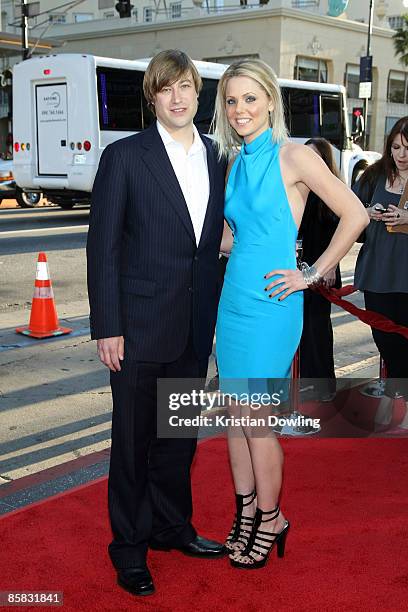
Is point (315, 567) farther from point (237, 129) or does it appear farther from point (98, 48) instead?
point (98, 48)

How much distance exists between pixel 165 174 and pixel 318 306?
2.63 meters

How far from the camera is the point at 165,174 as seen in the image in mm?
2842

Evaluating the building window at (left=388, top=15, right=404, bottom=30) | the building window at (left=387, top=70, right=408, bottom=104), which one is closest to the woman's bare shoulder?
the building window at (left=387, top=70, right=408, bottom=104)

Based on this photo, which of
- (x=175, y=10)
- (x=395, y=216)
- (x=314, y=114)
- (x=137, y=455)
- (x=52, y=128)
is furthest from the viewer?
(x=175, y=10)

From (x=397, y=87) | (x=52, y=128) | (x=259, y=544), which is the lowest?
(x=259, y=544)

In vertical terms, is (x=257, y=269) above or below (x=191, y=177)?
below

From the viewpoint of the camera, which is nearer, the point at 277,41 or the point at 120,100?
the point at 120,100

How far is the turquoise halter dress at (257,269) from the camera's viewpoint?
289cm

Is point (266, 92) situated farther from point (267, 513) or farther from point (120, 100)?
point (120, 100)

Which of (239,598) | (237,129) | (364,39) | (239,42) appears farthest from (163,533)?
(364,39)

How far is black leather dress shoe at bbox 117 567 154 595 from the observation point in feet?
9.71

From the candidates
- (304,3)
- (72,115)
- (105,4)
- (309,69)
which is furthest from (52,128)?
(105,4)

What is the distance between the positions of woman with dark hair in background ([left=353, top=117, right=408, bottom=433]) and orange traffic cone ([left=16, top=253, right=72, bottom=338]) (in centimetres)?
328

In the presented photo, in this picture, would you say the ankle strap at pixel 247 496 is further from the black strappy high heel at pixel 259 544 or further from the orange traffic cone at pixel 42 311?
the orange traffic cone at pixel 42 311
